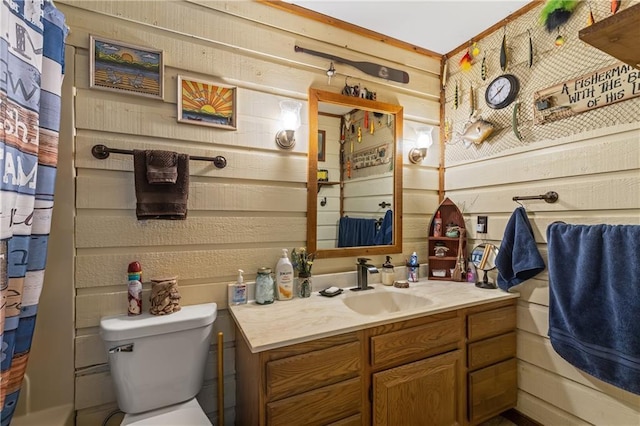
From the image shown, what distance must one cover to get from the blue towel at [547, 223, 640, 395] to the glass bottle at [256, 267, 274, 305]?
4.97 ft

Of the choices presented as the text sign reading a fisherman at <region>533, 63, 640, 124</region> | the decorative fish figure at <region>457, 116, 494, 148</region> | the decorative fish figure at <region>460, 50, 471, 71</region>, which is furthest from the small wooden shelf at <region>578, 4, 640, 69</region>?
the decorative fish figure at <region>460, 50, 471, 71</region>

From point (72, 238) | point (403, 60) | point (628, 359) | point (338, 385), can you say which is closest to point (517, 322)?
point (628, 359)

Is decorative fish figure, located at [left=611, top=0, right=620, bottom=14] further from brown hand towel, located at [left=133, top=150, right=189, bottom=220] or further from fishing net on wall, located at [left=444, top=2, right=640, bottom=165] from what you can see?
brown hand towel, located at [left=133, top=150, right=189, bottom=220]

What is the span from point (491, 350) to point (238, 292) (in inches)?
59.0

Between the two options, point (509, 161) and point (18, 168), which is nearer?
point (18, 168)

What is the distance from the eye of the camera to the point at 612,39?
988mm

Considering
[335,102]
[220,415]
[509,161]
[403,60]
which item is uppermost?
[403,60]

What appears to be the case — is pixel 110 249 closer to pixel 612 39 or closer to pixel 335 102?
pixel 335 102

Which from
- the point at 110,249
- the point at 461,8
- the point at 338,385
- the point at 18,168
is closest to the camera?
the point at 18,168

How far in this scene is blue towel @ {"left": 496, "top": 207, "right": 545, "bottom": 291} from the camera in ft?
5.41

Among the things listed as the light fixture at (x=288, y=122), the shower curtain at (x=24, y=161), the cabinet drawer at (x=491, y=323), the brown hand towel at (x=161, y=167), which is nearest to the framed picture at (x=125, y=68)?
the shower curtain at (x=24, y=161)

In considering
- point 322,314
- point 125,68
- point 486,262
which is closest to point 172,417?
point 322,314

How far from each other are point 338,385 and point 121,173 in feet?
4.60

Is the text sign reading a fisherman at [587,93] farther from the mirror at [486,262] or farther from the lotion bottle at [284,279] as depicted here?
the lotion bottle at [284,279]
